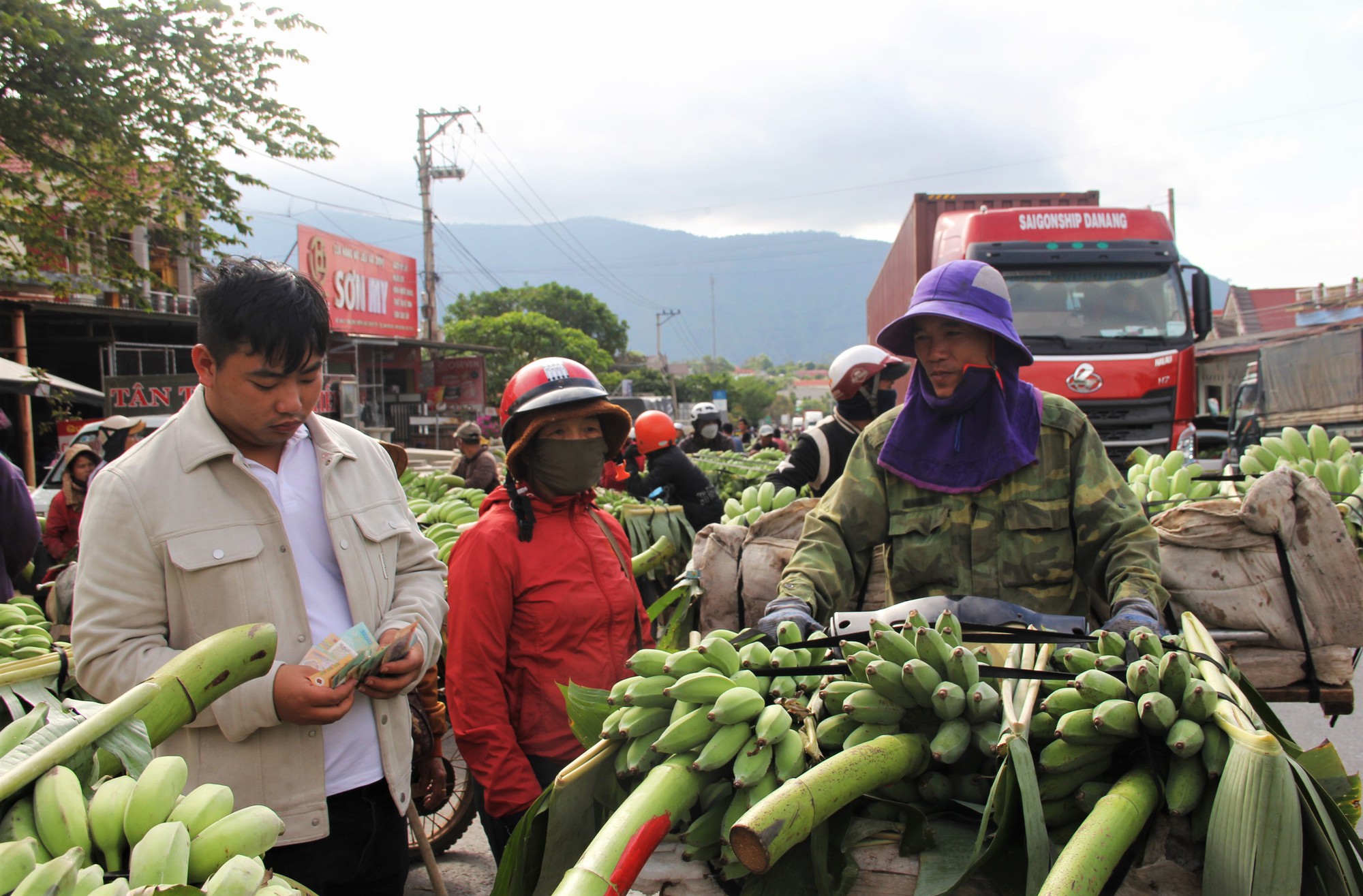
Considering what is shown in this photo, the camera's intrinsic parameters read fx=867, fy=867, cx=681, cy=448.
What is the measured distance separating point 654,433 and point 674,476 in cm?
40

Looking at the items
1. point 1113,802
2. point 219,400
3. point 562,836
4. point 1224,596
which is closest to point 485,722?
point 562,836

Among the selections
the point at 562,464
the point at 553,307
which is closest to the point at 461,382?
the point at 553,307

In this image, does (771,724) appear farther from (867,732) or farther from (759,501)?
(759,501)

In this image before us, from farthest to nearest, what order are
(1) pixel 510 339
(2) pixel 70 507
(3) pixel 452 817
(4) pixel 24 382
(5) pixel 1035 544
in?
(1) pixel 510 339 < (4) pixel 24 382 < (2) pixel 70 507 < (3) pixel 452 817 < (5) pixel 1035 544

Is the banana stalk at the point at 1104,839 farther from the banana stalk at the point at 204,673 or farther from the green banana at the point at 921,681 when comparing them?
the banana stalk at the point at 204,673

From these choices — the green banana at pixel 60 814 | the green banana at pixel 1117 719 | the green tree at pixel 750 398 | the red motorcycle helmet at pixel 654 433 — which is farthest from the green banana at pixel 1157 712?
the green tree at pixel 750 398

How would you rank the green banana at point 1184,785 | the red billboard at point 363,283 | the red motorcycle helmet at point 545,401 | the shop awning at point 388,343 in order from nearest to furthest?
the green banana at point 1184,785, the red motorcycle helmet at point 545,401, the red billboard at point 363,283, the shop awning at point 388,343

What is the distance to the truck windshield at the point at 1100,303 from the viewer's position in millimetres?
9086

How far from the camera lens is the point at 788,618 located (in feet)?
6.72

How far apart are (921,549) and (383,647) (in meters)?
1.46

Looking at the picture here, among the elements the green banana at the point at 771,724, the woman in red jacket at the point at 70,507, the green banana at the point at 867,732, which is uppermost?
the green banana at the point at 771,724

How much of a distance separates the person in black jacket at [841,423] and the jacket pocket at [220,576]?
10.3 ft

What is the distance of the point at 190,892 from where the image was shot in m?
1.01

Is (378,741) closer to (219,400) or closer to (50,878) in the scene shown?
(219,400)
